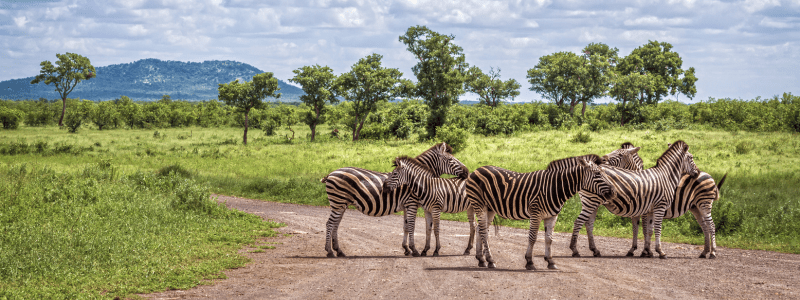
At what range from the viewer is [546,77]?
222 ft

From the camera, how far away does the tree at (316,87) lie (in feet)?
191

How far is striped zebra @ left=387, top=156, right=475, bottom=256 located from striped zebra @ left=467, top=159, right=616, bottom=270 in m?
0.73

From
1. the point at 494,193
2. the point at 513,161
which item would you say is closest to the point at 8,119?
the point at 513,161

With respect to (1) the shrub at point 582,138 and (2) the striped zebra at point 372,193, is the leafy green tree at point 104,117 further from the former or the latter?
(2) the striped zebra at point 372,193

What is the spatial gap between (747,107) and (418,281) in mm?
69708

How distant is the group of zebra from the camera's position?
11102mm

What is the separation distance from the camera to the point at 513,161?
118ft

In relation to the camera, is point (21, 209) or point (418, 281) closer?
point (418, 281)

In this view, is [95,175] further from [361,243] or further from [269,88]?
[269,88]

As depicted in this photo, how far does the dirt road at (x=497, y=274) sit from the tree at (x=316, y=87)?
44.8 metres

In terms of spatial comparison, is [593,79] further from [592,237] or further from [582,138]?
[592,237]

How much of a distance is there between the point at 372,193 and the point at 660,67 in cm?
7174

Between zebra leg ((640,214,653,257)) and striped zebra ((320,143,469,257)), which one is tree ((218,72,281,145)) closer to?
striped zebra ((320,143,469,257))

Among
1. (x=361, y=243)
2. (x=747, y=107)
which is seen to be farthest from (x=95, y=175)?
(x=747, y=107)
